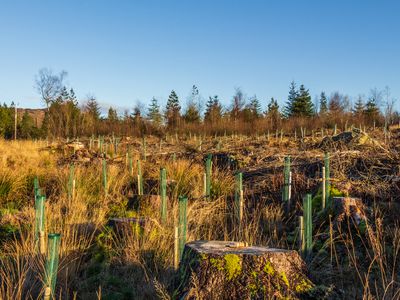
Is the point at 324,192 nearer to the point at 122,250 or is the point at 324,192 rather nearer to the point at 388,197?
the point at 388,197

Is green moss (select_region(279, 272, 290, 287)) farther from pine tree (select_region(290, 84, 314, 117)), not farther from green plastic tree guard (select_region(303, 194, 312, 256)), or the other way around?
pine tree (select_region(290, 84, 314, 117))

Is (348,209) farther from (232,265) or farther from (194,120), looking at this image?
(194,120)

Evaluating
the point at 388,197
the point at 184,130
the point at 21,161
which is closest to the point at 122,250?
the point at 388,197

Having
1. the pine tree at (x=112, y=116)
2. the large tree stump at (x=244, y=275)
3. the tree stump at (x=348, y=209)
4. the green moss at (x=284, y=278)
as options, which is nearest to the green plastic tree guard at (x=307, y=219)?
the tree stump at (x=348, y=209)

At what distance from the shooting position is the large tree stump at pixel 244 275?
2.85m

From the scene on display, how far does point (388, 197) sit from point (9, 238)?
16.6 ft

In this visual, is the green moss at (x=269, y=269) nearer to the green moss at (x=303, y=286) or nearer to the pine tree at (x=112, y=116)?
the green moss at (x=303, y=286)

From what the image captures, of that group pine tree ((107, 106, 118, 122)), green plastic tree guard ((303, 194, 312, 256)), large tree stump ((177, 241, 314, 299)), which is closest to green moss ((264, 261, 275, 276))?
large tree stump ((177, 241, 314, 299))

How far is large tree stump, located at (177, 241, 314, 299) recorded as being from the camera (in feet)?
9.36

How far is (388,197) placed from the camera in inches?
270

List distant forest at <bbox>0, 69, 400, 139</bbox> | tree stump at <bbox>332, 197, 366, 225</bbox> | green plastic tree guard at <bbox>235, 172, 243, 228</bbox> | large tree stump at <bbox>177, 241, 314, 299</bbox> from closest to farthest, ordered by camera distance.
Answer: large tree stump at <bbox>177, 241, 314, 299</bbox> → tree stump at <bbox>332, 197, 366, 225</bbox> → green plastic tree guard at <bbox>235, 172, 243, 228</bbox> → distant forest at <bbox>0, 69, 400, 139</bbox>

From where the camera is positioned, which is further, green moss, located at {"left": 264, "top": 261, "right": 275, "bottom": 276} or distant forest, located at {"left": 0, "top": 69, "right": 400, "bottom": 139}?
distant forest, located at {"left": 0, "top": 69, "right": 400, "bottom": 139}

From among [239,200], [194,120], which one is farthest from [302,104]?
[239,200]

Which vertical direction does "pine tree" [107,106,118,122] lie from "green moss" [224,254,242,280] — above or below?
above
